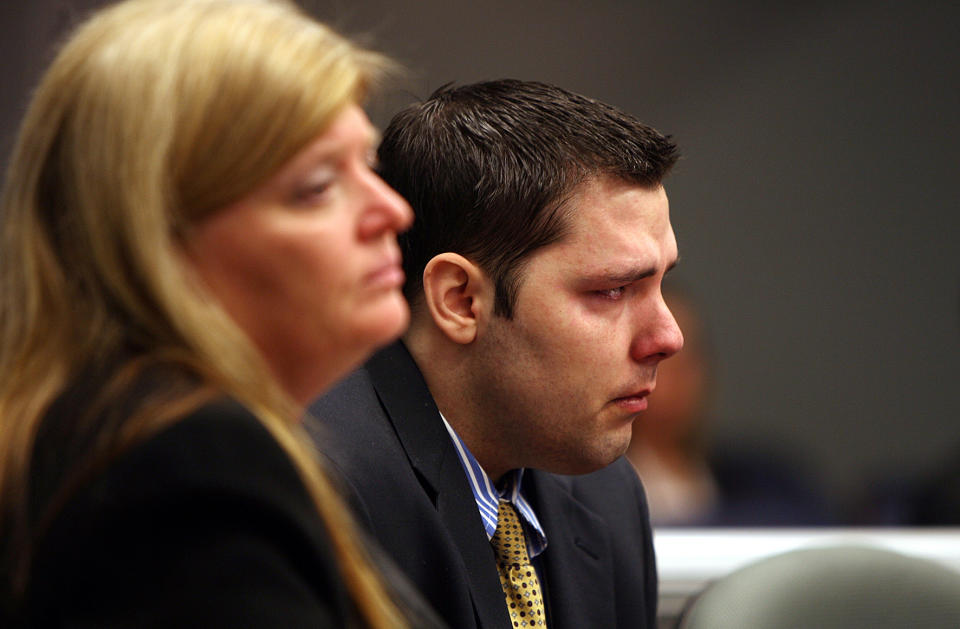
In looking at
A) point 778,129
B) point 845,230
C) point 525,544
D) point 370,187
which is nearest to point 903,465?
point 845,230

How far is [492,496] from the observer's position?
1276mm

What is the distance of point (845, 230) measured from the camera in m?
2.84

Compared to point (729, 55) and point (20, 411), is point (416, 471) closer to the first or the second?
point (20, 411)

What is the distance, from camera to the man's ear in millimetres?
1231

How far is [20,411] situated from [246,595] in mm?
195

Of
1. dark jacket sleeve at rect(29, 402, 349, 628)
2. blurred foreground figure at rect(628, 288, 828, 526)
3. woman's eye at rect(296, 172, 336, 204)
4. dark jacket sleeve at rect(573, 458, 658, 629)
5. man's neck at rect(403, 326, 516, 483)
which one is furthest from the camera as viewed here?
blurred foreground figure at rect(628, 288, 828, 526)

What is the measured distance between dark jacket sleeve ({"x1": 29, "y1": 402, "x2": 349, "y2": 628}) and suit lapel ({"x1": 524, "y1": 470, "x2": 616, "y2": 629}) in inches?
27.3

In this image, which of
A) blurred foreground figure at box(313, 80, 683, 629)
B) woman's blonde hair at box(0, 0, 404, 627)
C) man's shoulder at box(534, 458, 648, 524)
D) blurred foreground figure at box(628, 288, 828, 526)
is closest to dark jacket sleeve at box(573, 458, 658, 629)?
man's shoulder at box(534, 458, 648, 524)

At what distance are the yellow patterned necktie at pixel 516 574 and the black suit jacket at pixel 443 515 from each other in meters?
0.04

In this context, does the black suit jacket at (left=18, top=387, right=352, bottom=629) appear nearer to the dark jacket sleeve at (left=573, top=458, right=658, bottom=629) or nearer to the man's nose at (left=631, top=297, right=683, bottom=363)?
the man's nose at (left=631, top=297, right=683, bottom=363)

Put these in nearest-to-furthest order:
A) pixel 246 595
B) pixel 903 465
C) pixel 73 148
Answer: pixel 246 595
pixel 73 148
pixel 903 465

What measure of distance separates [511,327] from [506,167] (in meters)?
0.18

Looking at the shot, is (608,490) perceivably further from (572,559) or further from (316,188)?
(316,188)

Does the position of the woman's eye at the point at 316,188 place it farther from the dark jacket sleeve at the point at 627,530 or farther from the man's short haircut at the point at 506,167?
the dark jacket sleeve at the point at 627,530
